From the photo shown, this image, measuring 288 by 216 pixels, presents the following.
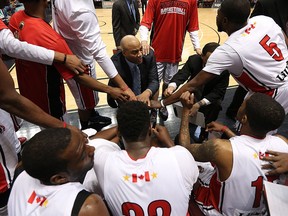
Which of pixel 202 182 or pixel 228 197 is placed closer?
pixel 228 197

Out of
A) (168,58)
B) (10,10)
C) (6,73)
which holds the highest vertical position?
(6,73)

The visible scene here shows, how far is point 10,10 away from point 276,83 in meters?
9.76

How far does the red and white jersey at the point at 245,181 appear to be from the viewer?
5.15 feet

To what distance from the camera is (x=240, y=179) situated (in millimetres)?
1581

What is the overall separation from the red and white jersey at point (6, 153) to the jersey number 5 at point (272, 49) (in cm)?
208

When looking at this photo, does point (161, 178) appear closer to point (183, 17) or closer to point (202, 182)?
point (202, 182)

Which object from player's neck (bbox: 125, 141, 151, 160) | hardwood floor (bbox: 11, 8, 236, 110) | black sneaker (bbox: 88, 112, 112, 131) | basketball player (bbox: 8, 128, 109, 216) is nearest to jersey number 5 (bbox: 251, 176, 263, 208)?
player's neck (bbox: 125, 141, 151, 160)

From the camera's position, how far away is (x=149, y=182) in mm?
1357

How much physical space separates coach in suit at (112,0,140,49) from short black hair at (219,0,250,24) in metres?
2.38

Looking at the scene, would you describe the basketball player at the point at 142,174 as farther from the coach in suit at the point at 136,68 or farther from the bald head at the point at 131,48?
the bald head at the point at 131,48

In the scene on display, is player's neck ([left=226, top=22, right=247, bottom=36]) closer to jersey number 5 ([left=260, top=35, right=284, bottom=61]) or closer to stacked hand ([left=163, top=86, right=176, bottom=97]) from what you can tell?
jersey number 5 ([left=260, top=35, right=284, bottom=61])

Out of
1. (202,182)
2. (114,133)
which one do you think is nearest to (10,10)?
(114,133)

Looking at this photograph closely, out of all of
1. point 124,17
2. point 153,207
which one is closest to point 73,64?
point 153,207

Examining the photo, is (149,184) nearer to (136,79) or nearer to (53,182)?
(53,182)
